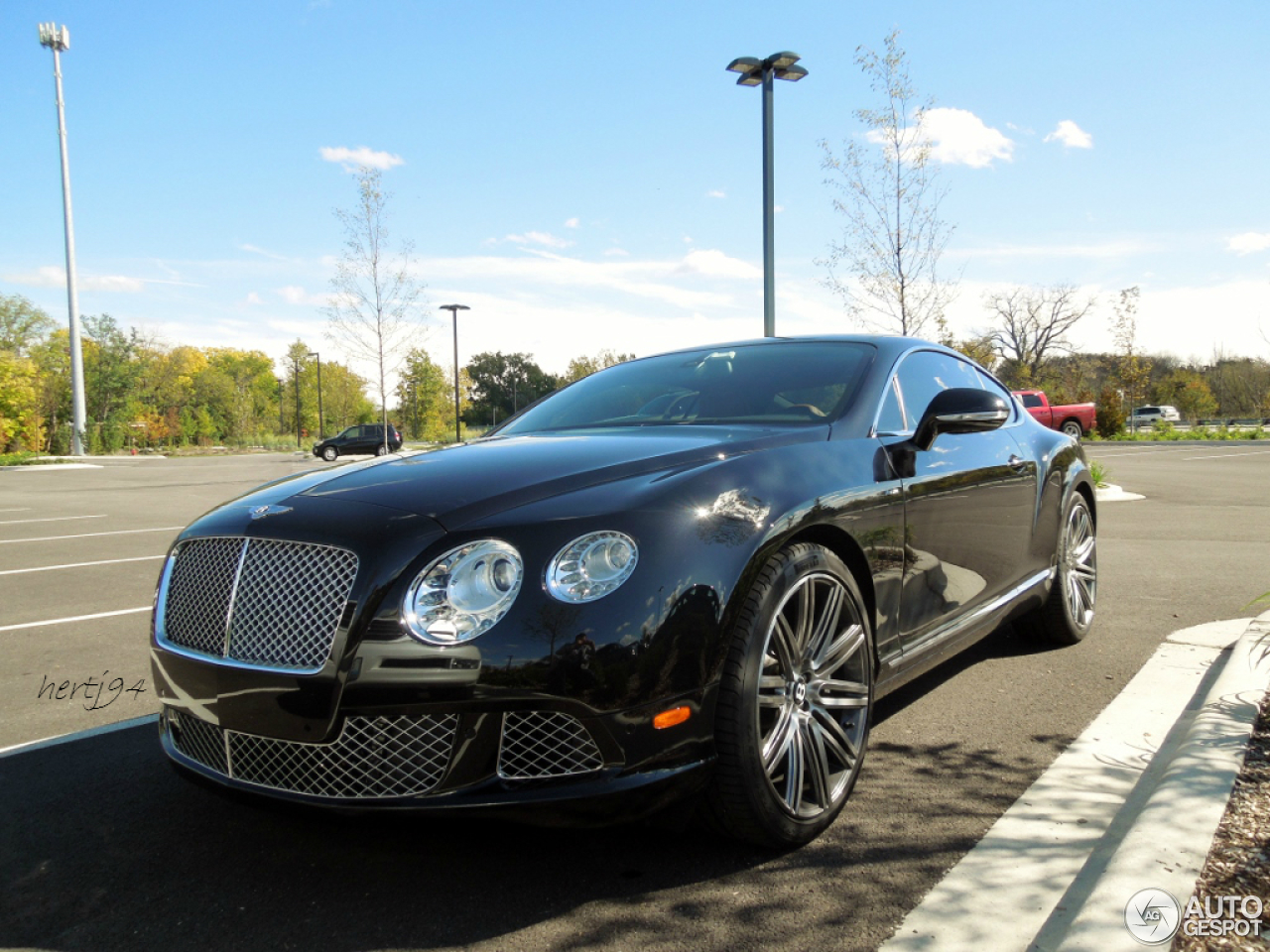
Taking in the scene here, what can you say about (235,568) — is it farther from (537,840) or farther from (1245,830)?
(1245,830)

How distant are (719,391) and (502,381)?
107 meters

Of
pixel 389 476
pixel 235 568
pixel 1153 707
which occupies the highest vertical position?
pixel 389 476

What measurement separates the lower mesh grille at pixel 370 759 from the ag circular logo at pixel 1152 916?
1484 mm

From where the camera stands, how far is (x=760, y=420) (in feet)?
10.9

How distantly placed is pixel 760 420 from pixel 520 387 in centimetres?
10248

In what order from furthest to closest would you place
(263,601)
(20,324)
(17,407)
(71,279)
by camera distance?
1. (20,324)
2. (17,407)
3. (71,279)
4. (263,601)

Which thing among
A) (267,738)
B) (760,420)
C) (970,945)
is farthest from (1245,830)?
(267,738)

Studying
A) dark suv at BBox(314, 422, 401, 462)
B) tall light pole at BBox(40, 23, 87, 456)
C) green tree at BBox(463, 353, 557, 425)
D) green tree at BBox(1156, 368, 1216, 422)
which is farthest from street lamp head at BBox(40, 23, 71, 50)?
green tree at BBox(1156, 368, 1216, 422)

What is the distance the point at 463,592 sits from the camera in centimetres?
220

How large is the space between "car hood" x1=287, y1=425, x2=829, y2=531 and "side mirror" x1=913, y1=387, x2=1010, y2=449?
0.53m

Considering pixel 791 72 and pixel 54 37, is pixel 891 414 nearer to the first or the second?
pixel 791 72

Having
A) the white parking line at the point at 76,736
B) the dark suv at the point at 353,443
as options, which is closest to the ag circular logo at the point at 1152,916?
the white parking line at the point at 76,736

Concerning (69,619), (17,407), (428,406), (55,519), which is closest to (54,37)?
(17,407)

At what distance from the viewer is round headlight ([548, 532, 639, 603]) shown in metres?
2.19
